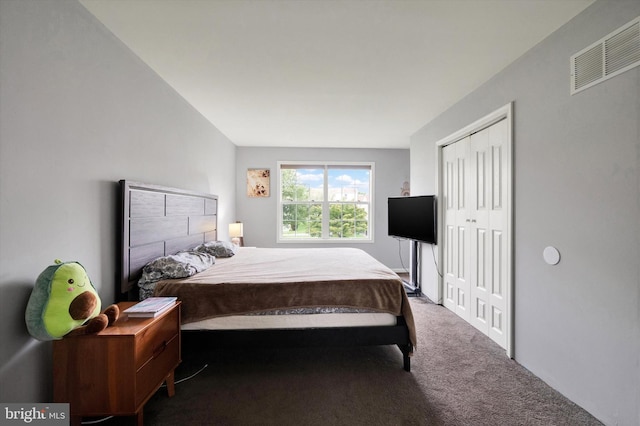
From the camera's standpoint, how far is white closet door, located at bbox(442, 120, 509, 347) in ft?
7.78

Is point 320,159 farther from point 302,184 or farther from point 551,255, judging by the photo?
point 551,255

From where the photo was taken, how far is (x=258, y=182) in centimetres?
499

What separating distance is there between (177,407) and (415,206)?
339 centimetres

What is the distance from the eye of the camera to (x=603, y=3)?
1.50 metres

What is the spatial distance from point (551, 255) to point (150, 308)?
2697 mm

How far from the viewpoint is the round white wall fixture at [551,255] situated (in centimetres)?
178

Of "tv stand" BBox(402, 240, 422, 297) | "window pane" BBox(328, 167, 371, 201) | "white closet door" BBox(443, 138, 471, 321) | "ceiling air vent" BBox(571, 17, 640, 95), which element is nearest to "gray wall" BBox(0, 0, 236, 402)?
"ceiling air vent" BBox(571, 17, 640, 95)

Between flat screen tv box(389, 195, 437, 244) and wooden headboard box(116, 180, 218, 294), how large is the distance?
9.40 ft

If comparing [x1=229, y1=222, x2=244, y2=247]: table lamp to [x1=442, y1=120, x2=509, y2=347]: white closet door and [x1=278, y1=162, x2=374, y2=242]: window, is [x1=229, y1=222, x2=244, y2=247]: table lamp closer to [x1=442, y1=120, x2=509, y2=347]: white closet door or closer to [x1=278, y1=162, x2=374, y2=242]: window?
[x1=278, y1=162, x2=374, y2=242]: window

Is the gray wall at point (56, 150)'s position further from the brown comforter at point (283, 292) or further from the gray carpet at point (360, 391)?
the gray carpet at point (360, 391)

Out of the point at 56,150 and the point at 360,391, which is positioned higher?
the point at 56,150

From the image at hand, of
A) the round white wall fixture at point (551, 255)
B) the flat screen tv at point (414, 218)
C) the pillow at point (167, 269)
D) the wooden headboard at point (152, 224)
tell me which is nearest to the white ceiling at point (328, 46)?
the wooden headboard at point (152, 224)

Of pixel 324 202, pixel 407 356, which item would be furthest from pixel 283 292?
pixel 324 202

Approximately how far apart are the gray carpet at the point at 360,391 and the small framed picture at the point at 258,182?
10.6ft
